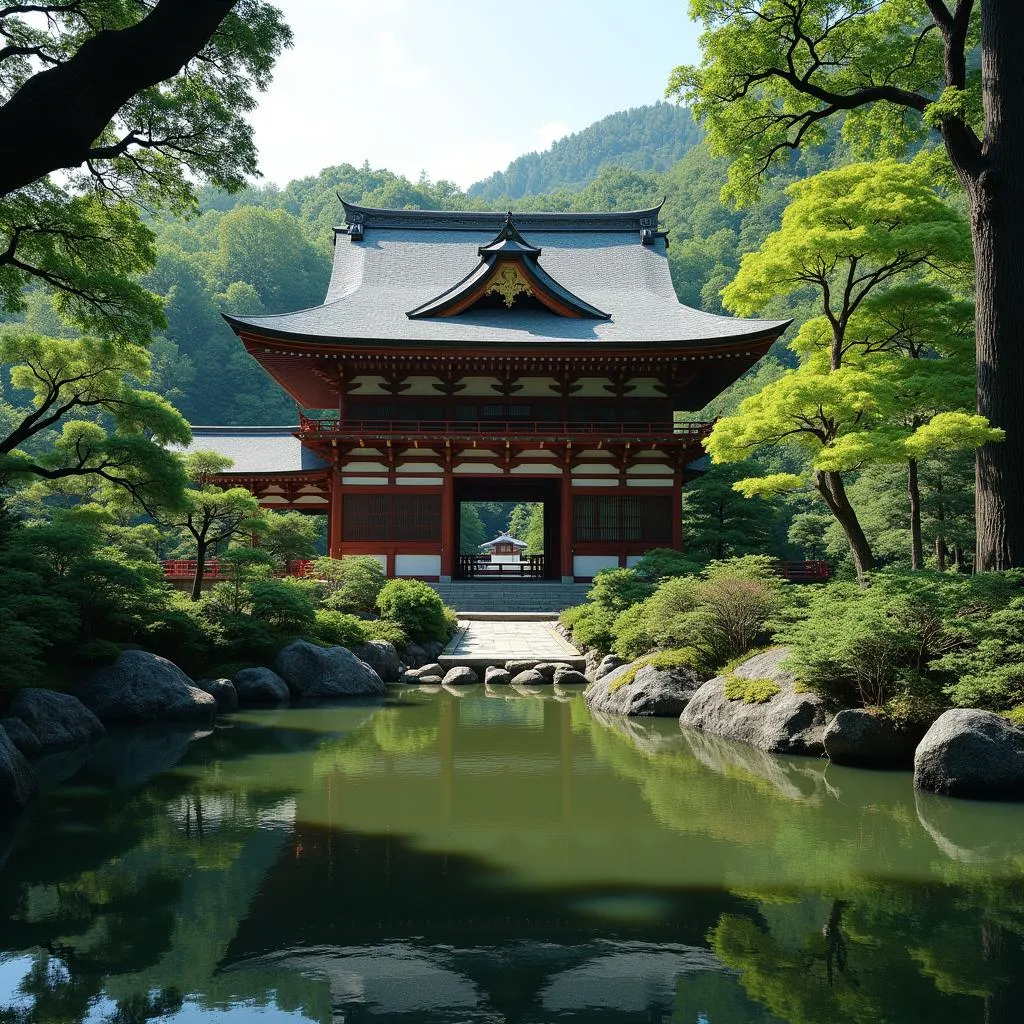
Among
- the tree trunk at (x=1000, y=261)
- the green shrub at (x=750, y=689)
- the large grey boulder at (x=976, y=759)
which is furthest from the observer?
the tree trunk at (x=1000, y=261)

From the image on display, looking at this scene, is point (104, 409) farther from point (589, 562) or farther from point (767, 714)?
point (589, 562)

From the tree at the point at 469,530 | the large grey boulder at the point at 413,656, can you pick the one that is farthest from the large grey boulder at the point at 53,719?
the tree at the point at 469,530

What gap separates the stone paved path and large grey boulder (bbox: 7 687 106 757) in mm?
6501

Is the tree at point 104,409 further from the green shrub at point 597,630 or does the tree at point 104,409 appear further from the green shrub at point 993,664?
the green shrub at point 993,664

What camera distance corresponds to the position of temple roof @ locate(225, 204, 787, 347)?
867 inches

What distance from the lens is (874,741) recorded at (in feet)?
25.8

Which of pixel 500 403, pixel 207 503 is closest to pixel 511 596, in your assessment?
pixel 500 403

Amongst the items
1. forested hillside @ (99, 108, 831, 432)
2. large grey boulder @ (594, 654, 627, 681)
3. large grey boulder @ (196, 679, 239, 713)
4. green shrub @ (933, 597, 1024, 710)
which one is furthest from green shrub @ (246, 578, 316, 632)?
forested hillside @ (99, 108, 831, 432)

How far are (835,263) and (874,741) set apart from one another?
25.0 feet

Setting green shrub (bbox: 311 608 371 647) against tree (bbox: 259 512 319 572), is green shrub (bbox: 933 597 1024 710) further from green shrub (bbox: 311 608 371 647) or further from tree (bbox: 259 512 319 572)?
tree (bbox: 259 512 319 572)

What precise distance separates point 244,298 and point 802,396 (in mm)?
67455

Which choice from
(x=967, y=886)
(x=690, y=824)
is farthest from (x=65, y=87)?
(x=967, y=886)

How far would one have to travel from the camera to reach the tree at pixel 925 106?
9477 mm

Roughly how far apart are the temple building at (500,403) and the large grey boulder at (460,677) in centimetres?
836
